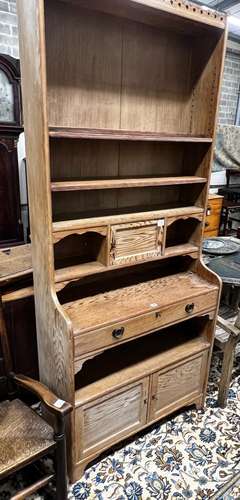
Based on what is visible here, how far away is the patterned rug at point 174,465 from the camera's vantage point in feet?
5.00

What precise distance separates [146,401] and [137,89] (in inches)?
62.1

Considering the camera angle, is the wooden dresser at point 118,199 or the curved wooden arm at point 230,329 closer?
the wooden dresser at point 118,199

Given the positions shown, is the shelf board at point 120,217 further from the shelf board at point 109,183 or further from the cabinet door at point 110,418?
the cabinet door at point 110,418

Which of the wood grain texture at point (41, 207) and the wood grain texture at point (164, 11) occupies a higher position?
the wood grain texture at point (164, 11)

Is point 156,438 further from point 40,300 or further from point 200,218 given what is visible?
point 200,218

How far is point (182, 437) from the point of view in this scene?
5.97ft

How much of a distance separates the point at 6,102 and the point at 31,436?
8.36 feet

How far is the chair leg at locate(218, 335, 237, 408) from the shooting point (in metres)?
1.90

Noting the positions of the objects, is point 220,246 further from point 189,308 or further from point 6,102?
point 6,102

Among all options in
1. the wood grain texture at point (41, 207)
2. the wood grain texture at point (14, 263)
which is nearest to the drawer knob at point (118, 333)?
the wood grain texture at point (41, 207)

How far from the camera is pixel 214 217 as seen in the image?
187 inches

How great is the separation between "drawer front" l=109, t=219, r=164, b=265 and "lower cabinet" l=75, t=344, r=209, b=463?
58 cm

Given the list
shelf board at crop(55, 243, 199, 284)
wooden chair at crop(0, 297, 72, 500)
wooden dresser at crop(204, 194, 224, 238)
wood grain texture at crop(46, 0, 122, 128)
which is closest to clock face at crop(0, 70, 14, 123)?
wood grain texture at crop(46, 0, 122, 128)

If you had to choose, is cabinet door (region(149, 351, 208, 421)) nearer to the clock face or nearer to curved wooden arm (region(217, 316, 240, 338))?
curved wooden arm (region(217, 316, 240, 338))
